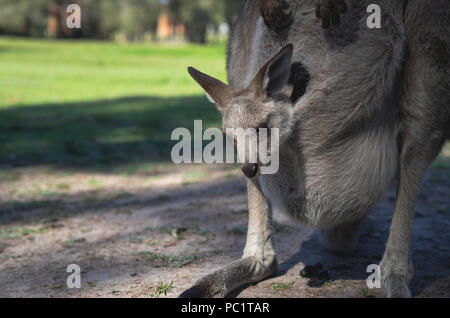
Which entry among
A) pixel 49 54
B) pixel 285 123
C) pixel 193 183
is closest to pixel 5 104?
pixel 193 183

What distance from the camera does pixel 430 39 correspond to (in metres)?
2.08

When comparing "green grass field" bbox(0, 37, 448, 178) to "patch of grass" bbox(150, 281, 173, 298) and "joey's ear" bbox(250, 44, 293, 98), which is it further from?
"joey's ear" bbox(250, 44, 293, 98)

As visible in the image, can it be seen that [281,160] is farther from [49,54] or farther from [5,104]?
[49,54]

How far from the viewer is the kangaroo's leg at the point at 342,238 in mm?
2729

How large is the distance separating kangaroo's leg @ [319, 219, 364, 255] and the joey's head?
101 cm

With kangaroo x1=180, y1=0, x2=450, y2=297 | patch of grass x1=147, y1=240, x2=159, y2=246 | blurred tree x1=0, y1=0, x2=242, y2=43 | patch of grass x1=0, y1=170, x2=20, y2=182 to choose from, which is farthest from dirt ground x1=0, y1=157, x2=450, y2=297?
blurred tree x1=0, y1=0, x2=242, y2=43

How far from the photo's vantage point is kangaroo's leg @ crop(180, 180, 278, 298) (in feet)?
8.02

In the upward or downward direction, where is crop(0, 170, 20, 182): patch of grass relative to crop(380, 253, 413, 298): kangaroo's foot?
downward

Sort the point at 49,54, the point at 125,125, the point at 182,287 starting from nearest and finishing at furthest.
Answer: the point at 182,287, the point at 125,125, the point at 49,54

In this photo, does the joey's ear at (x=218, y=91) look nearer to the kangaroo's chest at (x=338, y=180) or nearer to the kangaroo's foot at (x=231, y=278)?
the kangaroo's chest at (x=338, y=180)

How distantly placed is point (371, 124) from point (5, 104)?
929 centimetres

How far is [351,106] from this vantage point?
2.01 meters

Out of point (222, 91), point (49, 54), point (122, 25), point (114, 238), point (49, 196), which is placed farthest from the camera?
point (122, 25)

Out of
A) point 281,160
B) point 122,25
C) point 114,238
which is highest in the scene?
point 122,25
